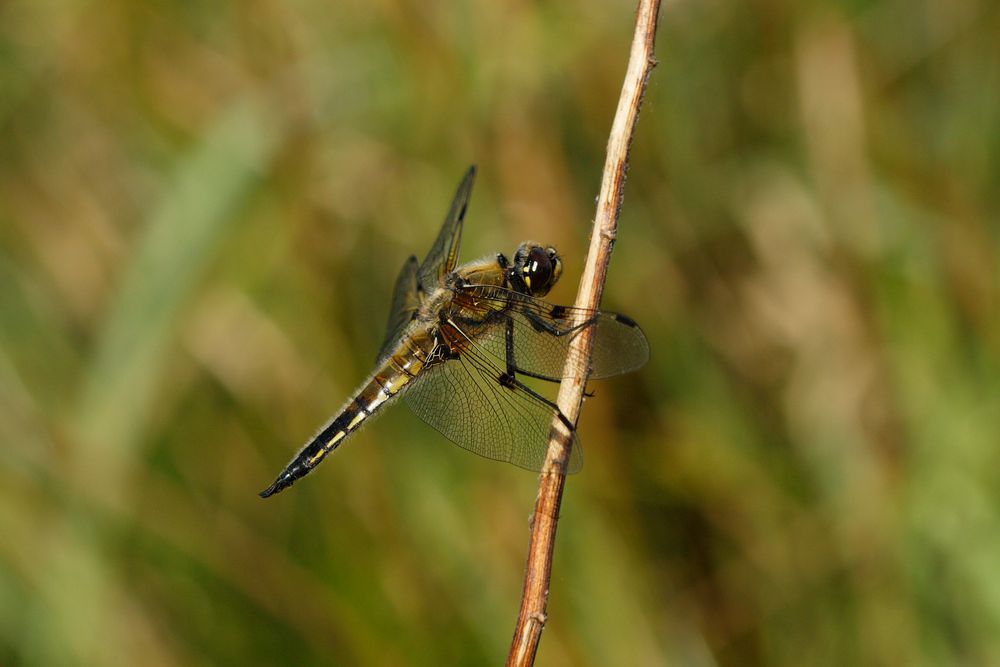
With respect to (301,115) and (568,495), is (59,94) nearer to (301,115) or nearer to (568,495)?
(301,115)

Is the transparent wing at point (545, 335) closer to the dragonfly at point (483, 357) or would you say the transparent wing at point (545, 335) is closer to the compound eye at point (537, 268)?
the dragonfly at point (483, 357)

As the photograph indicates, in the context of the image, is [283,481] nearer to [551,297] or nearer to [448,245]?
[448,245]

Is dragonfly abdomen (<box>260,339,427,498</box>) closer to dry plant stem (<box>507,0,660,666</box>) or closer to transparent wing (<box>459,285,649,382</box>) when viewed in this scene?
transparent wing (<box>459,285,649,382</box>)

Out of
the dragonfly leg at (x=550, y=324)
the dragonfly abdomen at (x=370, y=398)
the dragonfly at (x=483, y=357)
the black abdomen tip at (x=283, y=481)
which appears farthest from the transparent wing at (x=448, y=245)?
the black abdomen tip at (x=283, y=481)

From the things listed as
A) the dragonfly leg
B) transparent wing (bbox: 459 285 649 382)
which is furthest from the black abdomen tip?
the dragonfly leg

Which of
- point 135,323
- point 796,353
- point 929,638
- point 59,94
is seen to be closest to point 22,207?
point 59,94

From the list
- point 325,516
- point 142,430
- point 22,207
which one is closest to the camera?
point 142,430
